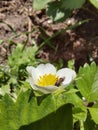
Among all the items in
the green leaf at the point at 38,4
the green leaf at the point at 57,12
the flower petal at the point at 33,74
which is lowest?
the flower petal at the point at 33,74

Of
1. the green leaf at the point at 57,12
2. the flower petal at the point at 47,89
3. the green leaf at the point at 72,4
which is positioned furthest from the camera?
the green leaf at the point at 57,12

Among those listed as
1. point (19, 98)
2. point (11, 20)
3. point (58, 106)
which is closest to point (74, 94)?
point (58, 106)

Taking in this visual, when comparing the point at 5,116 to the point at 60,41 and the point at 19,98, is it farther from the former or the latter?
the point at 60,41

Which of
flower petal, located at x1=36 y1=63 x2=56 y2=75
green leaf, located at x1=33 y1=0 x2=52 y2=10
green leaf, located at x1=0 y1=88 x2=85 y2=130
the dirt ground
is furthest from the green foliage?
green leaf, located at x1=33 y1=0 x2=52 y2=10

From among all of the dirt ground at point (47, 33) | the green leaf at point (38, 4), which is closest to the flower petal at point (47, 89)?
the dirt ground at point (47, 33)

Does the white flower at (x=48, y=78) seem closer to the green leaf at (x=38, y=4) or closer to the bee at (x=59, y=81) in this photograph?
the bee at (x=59, y=81)

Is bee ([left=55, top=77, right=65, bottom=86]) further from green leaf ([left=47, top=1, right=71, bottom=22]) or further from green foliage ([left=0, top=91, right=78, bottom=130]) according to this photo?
green leaf ([left=47, top=1, right=71, bottom=22])
